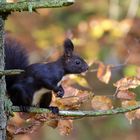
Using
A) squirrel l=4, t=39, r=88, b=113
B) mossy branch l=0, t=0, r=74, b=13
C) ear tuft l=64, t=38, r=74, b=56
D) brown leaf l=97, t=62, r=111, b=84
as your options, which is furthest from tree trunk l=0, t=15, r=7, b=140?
brown leaf l=97, t=62, r=111, b=84

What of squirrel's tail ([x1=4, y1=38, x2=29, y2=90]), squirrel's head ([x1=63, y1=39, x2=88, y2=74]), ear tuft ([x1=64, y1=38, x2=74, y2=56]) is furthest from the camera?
squirrel's head ([x1=63, y1=39, x2=88, y2=74])

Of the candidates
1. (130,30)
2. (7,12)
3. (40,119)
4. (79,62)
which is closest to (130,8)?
(130,30)

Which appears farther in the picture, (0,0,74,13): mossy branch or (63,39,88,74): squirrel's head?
(63,39,88,74): squirrel's head

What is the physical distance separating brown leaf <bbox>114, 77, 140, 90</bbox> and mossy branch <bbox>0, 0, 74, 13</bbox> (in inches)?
51.9

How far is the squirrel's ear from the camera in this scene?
479cm

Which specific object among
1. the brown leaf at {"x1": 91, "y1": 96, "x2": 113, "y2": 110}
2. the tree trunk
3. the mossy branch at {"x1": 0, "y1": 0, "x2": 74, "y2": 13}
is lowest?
the brown leaf at {"x1": 91, "y1": 96, "x2": 113, "y2": 110}

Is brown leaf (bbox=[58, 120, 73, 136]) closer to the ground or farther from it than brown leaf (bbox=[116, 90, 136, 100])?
closer to the ground

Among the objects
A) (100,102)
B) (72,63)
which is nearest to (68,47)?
(72,63)

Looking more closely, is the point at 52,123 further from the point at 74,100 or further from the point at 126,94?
the point at 126,94

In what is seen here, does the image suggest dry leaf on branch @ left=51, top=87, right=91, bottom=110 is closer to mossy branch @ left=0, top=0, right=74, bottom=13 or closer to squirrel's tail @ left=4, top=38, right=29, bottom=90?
squirrel's tail @ left=4, top=38, right=29, bottom=90

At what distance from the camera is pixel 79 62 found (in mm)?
5074

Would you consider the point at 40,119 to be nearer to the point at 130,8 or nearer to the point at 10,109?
the point at 10,109

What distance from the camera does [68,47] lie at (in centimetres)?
493

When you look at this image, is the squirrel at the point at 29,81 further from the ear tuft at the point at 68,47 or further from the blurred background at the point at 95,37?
the blurred background at the point at 95,37
